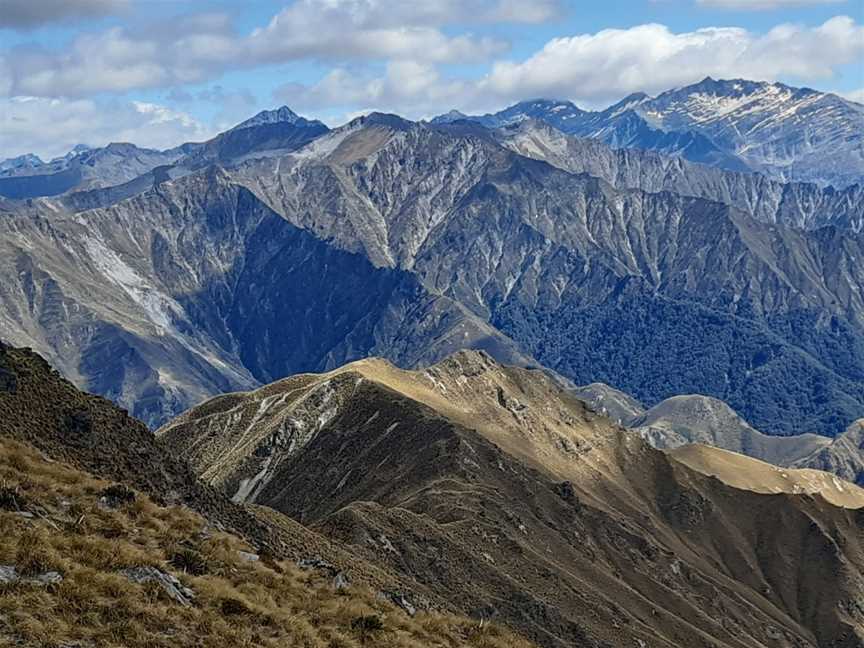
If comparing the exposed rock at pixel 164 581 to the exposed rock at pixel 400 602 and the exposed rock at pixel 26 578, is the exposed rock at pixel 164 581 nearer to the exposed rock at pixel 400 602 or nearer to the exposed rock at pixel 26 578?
the exposed rock at pixel 26 578

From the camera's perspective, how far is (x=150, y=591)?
3278 centimetres

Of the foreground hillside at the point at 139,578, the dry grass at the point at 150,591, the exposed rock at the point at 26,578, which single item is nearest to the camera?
the dry grass at the point at 150,591

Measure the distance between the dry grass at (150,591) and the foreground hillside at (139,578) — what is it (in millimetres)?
49

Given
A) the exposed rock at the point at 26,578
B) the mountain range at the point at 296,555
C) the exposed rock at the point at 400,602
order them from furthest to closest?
the exposed rock at the point at 400,602, the mountain range at the point at 296,555, the exposed rock at the point at 26,578

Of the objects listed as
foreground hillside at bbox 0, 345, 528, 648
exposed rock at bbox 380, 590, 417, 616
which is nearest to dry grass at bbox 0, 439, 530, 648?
foreground hillside at bbox 0, 345, 528, 648

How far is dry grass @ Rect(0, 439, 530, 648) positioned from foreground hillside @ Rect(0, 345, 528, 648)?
49mm

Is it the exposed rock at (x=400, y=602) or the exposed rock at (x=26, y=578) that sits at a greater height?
the exposed rock at (x=26, y=578)

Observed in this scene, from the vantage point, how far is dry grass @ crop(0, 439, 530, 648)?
2980cm

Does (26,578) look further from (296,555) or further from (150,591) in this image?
(296,555)

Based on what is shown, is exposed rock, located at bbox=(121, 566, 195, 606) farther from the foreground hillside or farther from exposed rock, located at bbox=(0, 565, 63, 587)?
exposed rock, located at bbox=(0, 565, 63, 587)

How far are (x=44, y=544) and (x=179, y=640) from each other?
5.44 meters

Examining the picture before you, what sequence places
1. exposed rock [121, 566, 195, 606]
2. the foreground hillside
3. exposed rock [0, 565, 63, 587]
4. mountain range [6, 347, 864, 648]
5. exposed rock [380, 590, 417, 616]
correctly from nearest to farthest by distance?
the foreground hillside
exposed rock [0, 565, 63, 587]
mountain range [6, 347, 864, 648]
exposed rock [121, 566, 195, 606]
exposed rock [380, 590, 417, 616]

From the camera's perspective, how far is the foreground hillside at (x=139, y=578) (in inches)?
1185

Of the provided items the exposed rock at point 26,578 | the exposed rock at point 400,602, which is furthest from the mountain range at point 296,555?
the exposed rock at point 400,602
